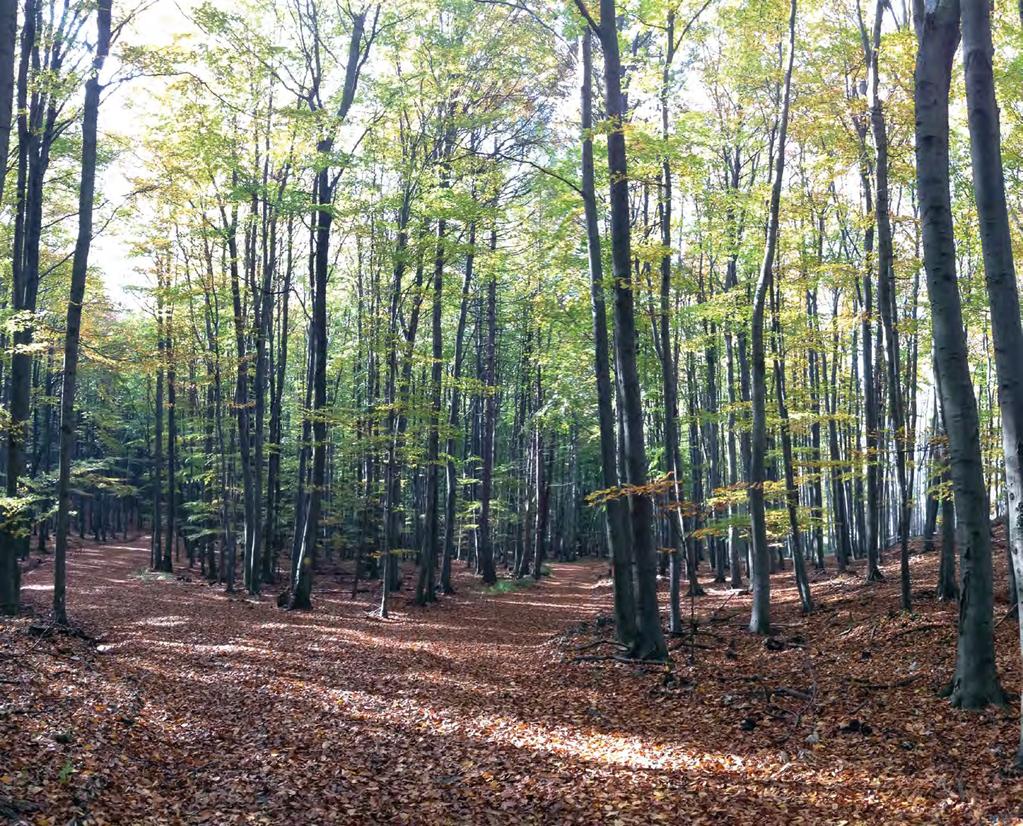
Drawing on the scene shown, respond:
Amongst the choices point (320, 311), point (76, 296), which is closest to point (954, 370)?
point (76, 296)

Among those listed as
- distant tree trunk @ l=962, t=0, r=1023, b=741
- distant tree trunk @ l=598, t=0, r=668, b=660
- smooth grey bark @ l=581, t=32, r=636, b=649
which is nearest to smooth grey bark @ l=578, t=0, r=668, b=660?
distant tree trunk @ l=598, t=0, r=668, b=660

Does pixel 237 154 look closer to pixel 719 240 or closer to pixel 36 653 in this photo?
pixel 719 240

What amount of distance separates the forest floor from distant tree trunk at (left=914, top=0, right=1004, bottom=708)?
53 cm

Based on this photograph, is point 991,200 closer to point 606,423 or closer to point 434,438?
point 606,423

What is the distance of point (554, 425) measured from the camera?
25.7 metres

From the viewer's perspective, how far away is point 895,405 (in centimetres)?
1174

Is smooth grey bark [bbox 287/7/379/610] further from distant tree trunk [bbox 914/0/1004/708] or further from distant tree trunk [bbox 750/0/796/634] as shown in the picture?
distant tree trunk [bbox 914/0/1004/708]

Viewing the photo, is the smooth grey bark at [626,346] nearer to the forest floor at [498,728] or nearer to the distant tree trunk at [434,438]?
the forest floor at [498,728]

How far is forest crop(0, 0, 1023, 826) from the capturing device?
19.6 feet

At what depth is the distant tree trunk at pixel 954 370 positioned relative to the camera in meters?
6.72

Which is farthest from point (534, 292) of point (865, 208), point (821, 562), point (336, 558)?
point (336, 558)

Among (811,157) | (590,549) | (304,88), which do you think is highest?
(304,88)

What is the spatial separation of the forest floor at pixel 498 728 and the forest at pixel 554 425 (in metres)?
0.06

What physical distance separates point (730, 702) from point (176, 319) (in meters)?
21.5
